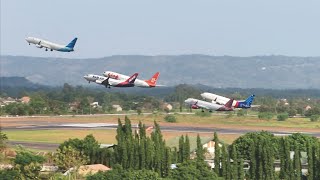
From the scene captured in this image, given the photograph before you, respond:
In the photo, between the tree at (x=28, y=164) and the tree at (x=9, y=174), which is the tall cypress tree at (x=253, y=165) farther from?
the tree at (x=9, y=174)

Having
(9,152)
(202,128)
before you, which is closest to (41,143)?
(9,152)

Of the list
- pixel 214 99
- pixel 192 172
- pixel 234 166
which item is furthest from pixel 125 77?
pixel 214 99

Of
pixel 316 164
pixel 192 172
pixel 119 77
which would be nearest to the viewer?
pixel 192 172

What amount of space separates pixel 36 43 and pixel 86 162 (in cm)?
1817

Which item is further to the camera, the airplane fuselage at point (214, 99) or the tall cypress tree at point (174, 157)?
the airplane fuselage at point (214, 99)

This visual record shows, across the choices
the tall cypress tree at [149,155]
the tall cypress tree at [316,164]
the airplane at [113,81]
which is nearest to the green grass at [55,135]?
the airplane at [113,81]

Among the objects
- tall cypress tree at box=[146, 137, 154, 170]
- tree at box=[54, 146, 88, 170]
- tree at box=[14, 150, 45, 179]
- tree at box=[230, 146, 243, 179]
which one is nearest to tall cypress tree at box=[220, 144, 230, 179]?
tree at box=[230, 146, 243, 179]

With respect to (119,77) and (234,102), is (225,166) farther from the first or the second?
(234,102)

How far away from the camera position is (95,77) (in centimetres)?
12006

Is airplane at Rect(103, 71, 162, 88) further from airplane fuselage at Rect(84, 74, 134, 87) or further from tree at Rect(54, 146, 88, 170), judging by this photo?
tree at Rect(54, 146, 88, 170)

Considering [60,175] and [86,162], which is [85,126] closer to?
[86,162]

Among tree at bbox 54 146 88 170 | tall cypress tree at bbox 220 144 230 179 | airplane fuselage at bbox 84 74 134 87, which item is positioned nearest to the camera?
tall cypress tree at bbox 220 144 230 179

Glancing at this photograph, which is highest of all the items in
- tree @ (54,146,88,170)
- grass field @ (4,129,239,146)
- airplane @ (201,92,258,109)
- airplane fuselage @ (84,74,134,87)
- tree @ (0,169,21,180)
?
airplane fuselage @ (84,74,134,87)

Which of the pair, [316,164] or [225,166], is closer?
[225,166]
